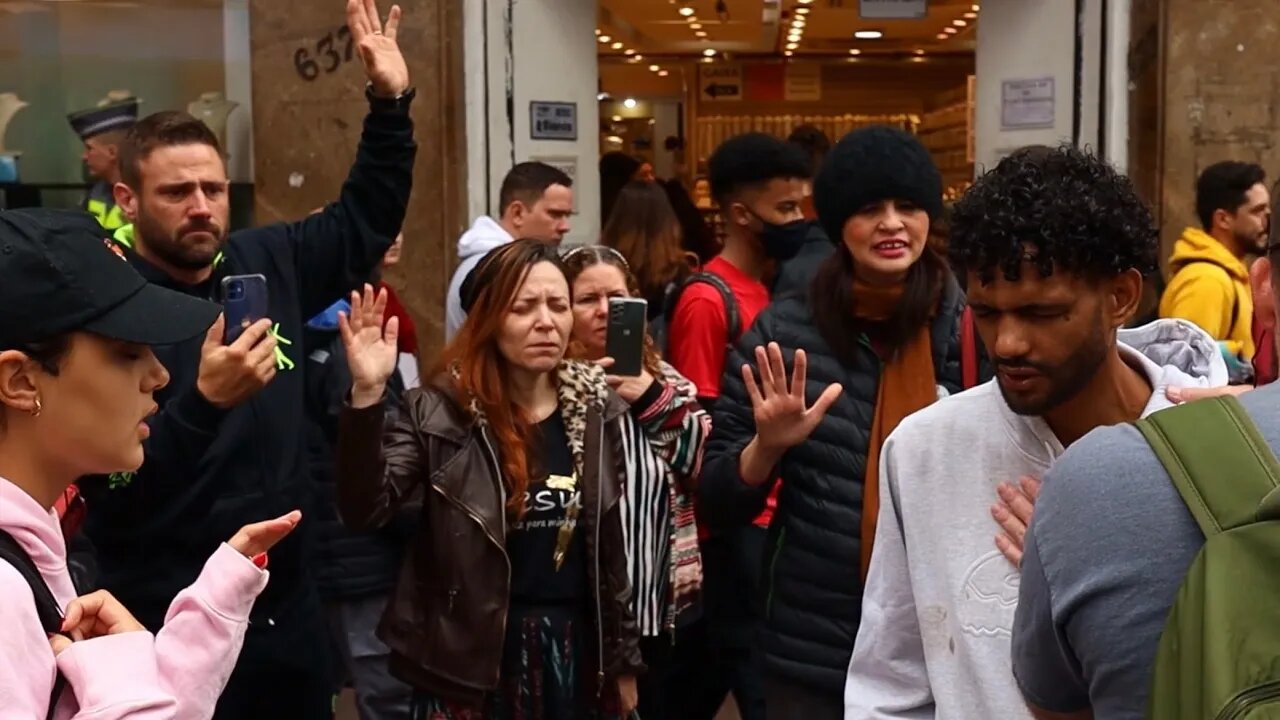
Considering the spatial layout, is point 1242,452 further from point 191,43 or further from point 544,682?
point 191,43

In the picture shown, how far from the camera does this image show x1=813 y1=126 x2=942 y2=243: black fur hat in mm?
3500

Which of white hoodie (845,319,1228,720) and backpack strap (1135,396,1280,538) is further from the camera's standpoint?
white hoodie (845,319,1228,720)

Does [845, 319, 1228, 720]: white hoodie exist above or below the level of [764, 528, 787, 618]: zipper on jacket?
above

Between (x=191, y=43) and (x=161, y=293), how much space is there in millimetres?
6597

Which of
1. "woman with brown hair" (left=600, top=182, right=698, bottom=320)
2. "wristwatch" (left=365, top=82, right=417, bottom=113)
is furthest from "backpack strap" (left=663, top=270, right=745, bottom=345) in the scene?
"wristwatch" (left=365, top=82, right=417, bottom=113)

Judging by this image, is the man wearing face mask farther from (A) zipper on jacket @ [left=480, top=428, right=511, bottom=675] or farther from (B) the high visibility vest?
(B) the high visibility vest

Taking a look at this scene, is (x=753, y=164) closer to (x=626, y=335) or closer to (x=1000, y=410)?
(x=626, y=335)

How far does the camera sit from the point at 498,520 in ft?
12.4

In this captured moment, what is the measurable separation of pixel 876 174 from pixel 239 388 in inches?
60.1

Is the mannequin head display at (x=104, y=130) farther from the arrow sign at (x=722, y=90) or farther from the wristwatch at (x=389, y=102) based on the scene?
the arrow sign at (x=722, y=90)

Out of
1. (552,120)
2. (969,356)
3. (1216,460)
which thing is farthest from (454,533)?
(552,120)

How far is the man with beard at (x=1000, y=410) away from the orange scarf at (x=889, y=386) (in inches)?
32.7

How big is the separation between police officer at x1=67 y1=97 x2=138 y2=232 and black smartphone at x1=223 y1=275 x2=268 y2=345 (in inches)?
79.8

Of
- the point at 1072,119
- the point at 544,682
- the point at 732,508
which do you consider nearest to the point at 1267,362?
the point at 732,508
